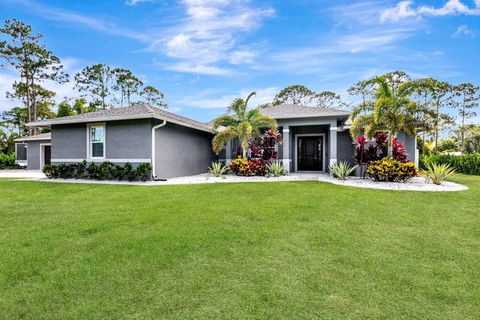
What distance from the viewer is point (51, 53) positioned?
98.3ft

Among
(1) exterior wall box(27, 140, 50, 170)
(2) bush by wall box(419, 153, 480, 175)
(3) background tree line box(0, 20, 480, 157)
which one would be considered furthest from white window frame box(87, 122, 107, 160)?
(2) bush by wall box(419, 153, 480, 175)

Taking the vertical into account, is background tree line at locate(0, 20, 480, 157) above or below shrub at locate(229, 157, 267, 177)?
above

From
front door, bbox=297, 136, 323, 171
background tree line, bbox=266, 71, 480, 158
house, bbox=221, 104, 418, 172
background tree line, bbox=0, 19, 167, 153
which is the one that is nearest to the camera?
background tree line, bbox=266, 71, 480, 158

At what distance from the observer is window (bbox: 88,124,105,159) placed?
13.4 meters

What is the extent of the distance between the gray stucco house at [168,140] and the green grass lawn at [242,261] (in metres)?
6.33

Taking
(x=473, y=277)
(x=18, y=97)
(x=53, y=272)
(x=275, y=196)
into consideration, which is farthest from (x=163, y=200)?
(x=18, y=97)

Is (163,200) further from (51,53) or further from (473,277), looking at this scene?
(51,53)

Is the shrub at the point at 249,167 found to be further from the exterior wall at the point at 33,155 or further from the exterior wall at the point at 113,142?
the exterior wall at the point at 33,155

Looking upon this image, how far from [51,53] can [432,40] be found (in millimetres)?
35253

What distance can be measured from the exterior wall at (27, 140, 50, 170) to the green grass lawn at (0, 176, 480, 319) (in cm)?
2043

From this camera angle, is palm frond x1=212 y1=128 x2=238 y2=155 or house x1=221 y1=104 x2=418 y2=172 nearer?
house x1=221 y1=104 x2=418 y2=172

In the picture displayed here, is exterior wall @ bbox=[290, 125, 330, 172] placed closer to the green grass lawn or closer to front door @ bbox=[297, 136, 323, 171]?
front door @ bbox=[297, 136, 323, 171]

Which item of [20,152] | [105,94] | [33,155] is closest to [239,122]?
[33,155]

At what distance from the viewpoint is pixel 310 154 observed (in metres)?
16.3
